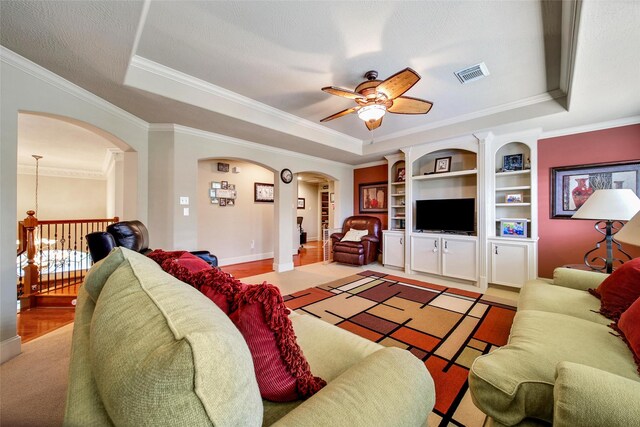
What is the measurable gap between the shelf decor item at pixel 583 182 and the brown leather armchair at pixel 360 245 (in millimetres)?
2770

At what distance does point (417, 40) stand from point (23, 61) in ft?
10.0

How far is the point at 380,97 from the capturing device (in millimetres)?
2434

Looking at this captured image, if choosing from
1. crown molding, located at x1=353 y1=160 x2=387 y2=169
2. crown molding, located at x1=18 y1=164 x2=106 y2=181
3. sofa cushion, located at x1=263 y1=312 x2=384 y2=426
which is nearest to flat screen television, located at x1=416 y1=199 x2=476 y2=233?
crown molding, located at x1=353 y1=160 x2=387 y2=169

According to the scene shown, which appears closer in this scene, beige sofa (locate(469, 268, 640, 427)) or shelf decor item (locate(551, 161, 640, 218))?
beige sofa (locate(469, 268, 640, 427))

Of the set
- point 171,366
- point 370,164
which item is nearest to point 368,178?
point 370,164

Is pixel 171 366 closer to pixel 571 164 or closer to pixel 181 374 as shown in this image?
pixel 181 374

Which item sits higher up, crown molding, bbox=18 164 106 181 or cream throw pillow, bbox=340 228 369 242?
crown molding, bbox=18 164 106 181

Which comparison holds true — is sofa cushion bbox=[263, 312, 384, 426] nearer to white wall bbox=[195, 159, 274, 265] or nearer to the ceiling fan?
the ceiling fan

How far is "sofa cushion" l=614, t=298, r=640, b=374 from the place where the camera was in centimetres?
117

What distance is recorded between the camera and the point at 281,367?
794 mm

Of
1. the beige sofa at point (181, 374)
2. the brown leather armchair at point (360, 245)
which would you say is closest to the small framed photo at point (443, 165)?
the brown leather armchair at point (360, 245)

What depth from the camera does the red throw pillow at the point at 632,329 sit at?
3.82 feet

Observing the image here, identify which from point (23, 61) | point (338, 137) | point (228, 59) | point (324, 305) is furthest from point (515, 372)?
point (338, 137)

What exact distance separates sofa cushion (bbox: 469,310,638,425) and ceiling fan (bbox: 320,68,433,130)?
6.41 feet
